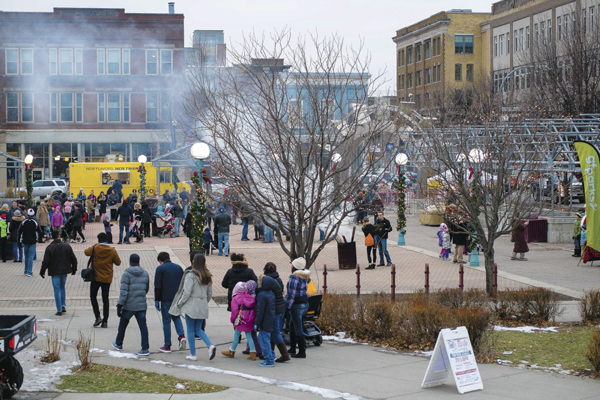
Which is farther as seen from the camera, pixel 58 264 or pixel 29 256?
pixel 29 256

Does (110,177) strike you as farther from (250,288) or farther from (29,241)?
(250,288)

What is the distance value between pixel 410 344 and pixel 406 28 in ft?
276

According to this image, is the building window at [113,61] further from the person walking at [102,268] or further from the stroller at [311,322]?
the stroller at [311,322]

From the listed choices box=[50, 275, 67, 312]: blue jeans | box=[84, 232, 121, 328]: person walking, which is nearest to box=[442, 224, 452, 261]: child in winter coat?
box=[84, 232, 121, 328]: person walking

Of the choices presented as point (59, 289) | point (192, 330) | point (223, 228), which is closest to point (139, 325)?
point (192, 330)

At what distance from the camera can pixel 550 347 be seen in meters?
10.9

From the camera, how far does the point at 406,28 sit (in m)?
90.7

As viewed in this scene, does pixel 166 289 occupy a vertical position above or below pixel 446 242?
above

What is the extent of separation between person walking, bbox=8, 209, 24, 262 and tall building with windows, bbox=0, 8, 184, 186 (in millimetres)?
32567

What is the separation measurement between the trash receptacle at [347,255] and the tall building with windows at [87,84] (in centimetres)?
3479

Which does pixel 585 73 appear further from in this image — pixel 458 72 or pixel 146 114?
pixel 458 72

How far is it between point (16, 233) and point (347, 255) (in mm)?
9540

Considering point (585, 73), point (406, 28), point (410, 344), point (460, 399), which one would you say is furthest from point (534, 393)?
point (406, 28)

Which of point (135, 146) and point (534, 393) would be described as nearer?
point (534, 393)
